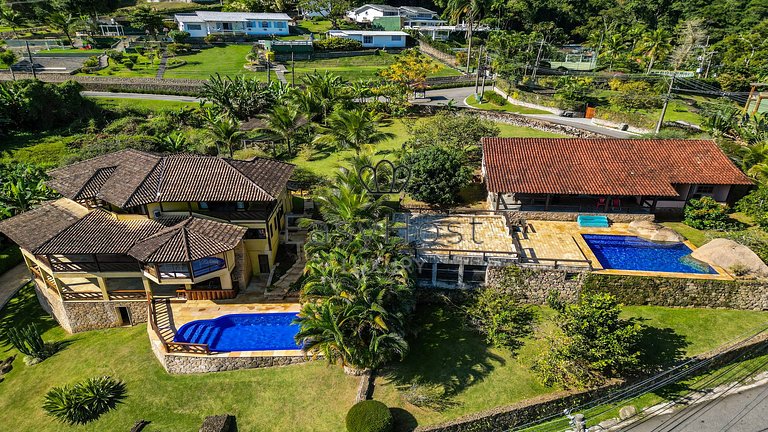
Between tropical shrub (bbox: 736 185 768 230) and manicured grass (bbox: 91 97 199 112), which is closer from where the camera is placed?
tropical shrub (bbox: 736 185 768 230)

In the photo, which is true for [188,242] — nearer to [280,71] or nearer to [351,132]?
[351,132]

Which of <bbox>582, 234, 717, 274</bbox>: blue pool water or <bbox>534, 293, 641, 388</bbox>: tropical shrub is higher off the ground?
<bbox>582, 234, 717, 274</bbox>: blue pool water

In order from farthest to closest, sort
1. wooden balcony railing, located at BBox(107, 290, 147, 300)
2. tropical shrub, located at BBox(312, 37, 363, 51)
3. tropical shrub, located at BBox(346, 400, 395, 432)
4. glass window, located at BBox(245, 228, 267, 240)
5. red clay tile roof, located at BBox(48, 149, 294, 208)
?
1. tropical shrub, located at BBox(312, 37, 363, 51)
2. glass window, located at BBox(245, 228, 267, 240)
3. wooden balcony railing, located at BBox(107, 290, 147, 300)
4. red clay tile roof, located at BBox(48, 149, 294, 208)
5. tropical shrub, located at BBox(346, 400, 395, 432)

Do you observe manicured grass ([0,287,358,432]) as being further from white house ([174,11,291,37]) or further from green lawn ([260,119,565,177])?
white house ([174,11,291,37])

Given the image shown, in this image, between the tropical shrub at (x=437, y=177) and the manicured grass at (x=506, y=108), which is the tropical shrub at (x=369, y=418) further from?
the manicured grass at (x=506, y=108)

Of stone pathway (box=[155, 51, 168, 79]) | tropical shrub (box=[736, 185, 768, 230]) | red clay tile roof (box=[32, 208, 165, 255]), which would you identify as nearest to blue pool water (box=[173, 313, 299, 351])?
red clay tile roof (box=[32, 208, 165, 255])

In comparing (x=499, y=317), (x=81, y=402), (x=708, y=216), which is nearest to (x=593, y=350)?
(x=499, y=317)

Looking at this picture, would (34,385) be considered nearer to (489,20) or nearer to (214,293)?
(214,293)

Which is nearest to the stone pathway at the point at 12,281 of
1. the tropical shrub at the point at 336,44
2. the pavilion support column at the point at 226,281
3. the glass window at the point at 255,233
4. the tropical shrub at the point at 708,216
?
the pavilion support column at the point at 226,281
